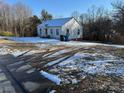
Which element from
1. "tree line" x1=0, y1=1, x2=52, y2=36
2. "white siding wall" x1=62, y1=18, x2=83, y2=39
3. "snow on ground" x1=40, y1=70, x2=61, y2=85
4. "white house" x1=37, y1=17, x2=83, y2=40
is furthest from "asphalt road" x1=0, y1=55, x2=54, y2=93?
"tree line" x1=0, y1=1, x2=52, y2=36

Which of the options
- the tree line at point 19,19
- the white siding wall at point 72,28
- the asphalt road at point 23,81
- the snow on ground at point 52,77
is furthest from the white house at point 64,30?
the snow on ground at point 52,77

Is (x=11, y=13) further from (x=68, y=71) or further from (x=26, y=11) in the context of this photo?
(x=68, y=71)

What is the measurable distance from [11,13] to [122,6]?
33.4 metres

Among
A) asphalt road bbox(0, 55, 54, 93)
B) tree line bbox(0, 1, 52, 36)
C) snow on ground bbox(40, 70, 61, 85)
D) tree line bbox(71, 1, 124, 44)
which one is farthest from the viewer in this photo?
tree line bbox(0, 1, 52, 36)

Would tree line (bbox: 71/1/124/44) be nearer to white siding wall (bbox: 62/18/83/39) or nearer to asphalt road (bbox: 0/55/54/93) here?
white siding wall (bbox: 62/18/83/39)

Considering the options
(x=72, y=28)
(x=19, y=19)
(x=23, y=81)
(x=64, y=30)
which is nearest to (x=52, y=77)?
(x=23, y=81)

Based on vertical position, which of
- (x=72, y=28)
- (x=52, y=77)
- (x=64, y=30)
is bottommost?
(x=52, y=77)

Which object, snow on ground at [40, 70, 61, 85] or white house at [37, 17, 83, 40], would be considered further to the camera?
white house at [37, 17, 83, 40]

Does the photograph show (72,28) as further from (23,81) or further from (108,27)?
(23,81)

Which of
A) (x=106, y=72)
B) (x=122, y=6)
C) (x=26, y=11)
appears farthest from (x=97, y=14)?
(x=106, y=72)

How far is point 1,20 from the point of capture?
47438 millimetres

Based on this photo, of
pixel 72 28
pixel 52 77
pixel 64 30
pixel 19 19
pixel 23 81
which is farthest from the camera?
pixel 19 19

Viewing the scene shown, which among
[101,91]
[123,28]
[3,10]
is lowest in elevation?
[101,91]

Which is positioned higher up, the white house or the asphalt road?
the white house
